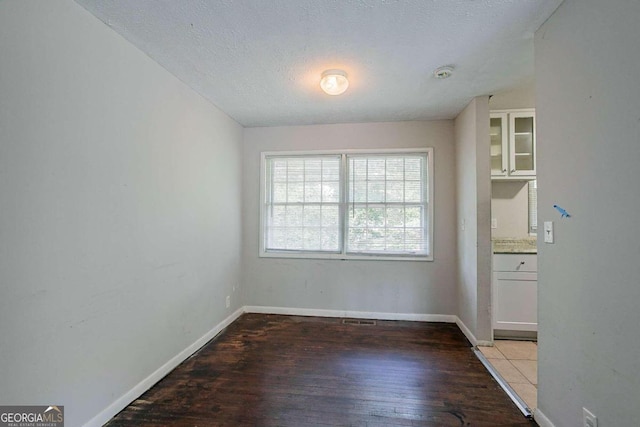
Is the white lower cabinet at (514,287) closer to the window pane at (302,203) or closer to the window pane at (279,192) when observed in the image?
the window pane at (302,203)

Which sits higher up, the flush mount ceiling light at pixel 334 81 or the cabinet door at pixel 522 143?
the flush mount ceiling light at pixel 334 81

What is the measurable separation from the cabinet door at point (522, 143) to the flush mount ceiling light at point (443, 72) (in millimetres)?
1265

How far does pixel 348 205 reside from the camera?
3.66 m

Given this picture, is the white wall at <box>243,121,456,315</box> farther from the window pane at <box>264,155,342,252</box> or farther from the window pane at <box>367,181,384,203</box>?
the window pane at <box>367,181,384,203</box>

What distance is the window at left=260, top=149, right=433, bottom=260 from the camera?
3.57m

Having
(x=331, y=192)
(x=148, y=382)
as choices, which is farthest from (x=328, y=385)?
(x=331, y=192)

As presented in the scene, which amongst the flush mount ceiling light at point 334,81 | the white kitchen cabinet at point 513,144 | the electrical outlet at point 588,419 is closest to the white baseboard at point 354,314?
the white kitchen cabinet at point 513,144

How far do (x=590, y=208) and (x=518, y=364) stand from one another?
1.77m

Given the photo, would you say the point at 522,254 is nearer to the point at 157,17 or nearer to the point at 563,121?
the point at 563,121

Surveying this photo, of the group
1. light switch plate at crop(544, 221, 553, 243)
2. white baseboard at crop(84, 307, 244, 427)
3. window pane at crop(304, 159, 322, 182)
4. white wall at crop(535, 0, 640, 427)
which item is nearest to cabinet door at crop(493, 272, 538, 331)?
white wall at crop(535, 0, 640, 427)

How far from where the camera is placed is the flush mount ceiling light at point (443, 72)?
2.24m

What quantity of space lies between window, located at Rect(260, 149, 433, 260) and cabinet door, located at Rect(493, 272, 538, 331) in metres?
0.81

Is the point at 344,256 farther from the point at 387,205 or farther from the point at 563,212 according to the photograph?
the point at 563,212

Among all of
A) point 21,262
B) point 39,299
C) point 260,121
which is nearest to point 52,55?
point 21,262
